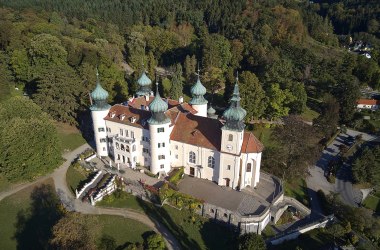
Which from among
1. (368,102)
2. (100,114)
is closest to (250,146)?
(100,114)

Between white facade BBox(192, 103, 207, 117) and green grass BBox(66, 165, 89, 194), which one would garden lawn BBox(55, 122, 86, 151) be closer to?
green grass BBox(66, 165, 89, 194)

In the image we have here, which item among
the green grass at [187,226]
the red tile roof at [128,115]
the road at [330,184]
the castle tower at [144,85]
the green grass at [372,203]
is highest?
the castle tower at [144,85]

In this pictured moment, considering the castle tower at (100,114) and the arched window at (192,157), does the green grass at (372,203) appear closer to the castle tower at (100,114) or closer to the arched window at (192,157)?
the arched window at (192,157)

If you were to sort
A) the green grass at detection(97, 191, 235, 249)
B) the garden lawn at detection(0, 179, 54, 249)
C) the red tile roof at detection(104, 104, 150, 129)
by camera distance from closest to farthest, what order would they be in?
the garden lawn at detection(0, 179, 54, 249) → the green grass at detection(97, 191, 235, 249) → the red tile roof at detection(104, 104, 150, 129)

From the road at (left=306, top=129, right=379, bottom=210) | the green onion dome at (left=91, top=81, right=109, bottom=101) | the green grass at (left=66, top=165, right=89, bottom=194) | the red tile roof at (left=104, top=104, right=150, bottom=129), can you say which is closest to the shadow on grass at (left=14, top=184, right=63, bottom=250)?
the green grass at (left=66, top=165, right=89, bottom=194)

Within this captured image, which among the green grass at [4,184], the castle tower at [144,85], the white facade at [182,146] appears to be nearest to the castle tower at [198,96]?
the white facade at [182,146]
